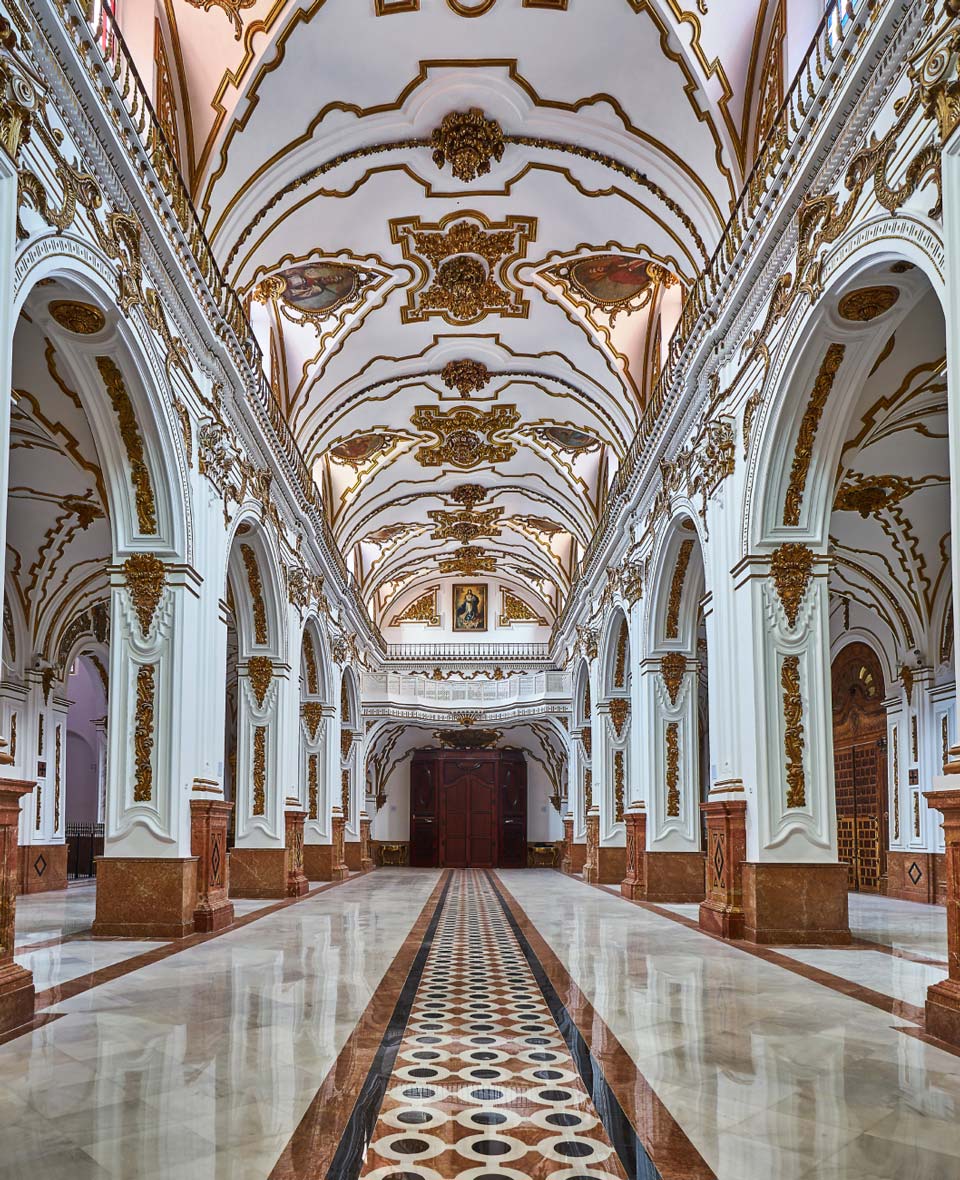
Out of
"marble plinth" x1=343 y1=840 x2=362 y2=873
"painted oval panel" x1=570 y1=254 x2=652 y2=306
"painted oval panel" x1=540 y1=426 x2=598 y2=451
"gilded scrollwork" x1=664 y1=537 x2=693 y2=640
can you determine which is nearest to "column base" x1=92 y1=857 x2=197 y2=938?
"gilded scrollwork" x1=664 y1=537 x2=693 y2=640

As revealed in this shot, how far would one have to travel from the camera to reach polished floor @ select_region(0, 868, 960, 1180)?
3836 millimetres

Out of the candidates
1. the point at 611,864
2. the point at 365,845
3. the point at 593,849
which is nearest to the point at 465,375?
the point at 611,864

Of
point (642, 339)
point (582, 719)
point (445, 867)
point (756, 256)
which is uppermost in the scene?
point (642, 339)

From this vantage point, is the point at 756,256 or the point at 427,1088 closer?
the point at 427,1088

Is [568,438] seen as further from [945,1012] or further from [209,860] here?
[945,1012]

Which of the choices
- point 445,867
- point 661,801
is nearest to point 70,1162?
point 661,801

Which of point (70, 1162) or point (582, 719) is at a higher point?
point (582, 719)

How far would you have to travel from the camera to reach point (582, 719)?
27078mm

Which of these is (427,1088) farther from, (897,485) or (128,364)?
(897,485)

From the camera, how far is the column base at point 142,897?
10406 mm

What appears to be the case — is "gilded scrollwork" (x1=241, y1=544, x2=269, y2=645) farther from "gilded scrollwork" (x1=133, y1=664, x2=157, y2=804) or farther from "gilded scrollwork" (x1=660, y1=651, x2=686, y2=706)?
"gilded scrollwork" (x1=660, y1=651, x2=686, y2=706)

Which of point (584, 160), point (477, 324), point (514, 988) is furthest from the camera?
point (477, 324)

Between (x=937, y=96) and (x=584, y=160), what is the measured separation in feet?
22.8

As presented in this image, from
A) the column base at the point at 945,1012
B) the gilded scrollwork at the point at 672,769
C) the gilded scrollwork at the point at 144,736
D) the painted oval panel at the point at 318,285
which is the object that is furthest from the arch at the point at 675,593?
the column base at the point at 945,1012
